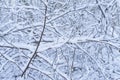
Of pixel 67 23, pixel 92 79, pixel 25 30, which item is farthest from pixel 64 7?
pixel 92 79

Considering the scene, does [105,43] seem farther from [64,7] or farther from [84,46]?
[64,7]

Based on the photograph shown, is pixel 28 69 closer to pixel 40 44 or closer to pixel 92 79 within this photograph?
pixel 40 44

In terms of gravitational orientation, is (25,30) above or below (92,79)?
above

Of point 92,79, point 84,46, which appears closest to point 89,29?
point 84,46

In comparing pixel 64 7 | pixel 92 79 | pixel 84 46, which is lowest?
pixel 92 79

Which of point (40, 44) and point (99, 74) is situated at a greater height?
point (40, 44)
